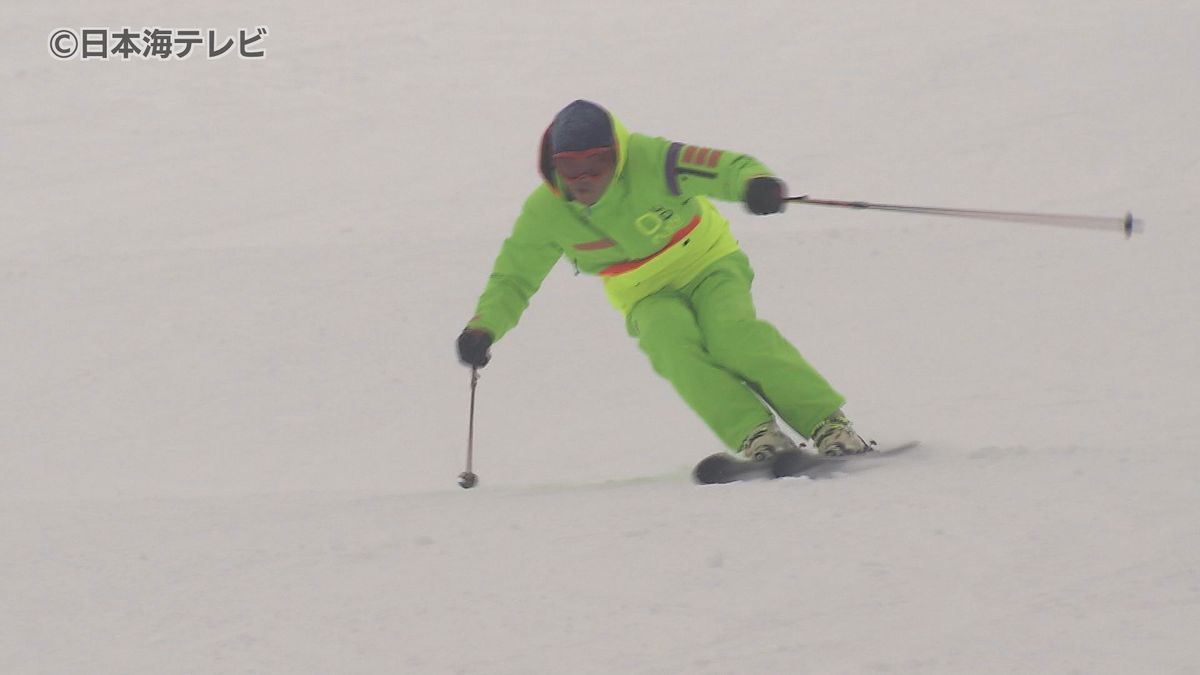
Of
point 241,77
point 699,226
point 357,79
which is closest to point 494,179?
point 357,79

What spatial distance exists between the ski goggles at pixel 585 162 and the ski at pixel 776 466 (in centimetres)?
94

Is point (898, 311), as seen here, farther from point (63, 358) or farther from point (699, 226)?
point (63, 358)

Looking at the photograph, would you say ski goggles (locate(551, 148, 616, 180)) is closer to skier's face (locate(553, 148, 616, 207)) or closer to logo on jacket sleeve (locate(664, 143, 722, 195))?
skier's face (locate(553, 148, 616, 207))

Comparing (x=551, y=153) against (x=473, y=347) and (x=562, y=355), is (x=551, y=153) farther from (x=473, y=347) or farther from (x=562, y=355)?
(x=562, y=355)

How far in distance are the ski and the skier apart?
0.27ft

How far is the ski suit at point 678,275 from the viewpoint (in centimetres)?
455

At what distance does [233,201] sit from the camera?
10.7 metres

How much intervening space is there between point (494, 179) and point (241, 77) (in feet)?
13.8

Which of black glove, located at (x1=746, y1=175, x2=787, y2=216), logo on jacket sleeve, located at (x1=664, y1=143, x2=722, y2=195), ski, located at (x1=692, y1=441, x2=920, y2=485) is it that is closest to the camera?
ski, located at (x1=692, y1=441, x2=920, y2=485)

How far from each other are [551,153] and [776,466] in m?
1.21

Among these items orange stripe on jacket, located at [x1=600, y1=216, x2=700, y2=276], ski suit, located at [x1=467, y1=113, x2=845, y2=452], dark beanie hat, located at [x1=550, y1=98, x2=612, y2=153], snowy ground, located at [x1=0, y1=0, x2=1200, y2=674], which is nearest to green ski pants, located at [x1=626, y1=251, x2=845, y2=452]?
ski suit, located at [x1=467, y1=113, x2=845, y2=452]

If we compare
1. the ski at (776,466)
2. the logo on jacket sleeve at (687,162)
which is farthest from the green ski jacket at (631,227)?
the ski at (776,466)

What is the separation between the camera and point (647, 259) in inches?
189

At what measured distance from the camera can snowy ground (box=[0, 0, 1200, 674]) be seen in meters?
2.89
